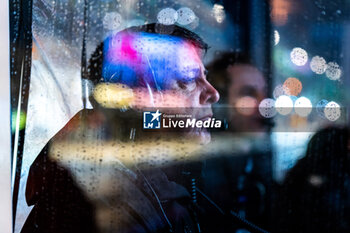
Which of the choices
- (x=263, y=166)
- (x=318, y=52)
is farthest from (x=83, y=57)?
(x=318, y=52)

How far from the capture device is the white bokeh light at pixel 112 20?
154cm

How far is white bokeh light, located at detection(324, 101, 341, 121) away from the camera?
1.58 metres

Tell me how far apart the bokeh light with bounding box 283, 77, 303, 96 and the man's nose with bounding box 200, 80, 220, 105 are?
0.36 m

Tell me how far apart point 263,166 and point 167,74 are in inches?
27.6

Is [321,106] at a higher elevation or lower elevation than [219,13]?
lower

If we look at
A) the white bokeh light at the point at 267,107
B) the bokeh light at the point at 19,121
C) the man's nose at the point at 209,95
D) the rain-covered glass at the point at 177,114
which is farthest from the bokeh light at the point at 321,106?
the bokeh light at the point at 19,121

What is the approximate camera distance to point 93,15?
60.9 inches

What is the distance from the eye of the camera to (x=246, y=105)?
156cm

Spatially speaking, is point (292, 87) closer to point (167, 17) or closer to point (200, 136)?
point (200, 136)

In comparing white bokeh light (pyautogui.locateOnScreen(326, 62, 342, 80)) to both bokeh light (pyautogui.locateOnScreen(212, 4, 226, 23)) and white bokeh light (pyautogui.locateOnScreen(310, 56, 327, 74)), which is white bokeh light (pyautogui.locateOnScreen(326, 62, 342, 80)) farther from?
bokeh light (pyautogui.locateOnScreen(212, 4, 226, 23))

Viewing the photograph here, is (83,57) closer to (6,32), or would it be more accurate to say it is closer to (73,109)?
(73,109)

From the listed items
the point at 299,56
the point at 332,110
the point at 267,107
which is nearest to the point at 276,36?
the point at 299,56

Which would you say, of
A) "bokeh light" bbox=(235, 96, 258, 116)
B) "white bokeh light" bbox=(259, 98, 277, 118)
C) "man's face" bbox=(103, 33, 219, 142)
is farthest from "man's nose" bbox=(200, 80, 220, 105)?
"white bokeh light" bbox=(259, 98, 277, 118)

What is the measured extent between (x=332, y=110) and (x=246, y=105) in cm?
46
